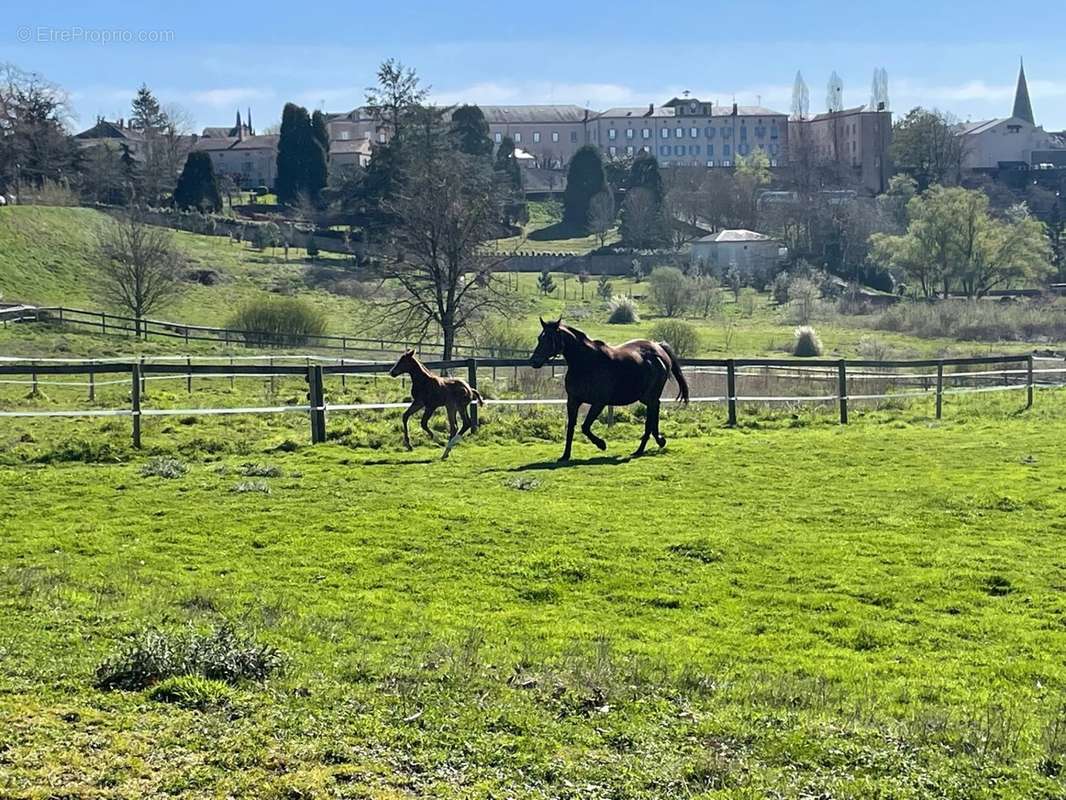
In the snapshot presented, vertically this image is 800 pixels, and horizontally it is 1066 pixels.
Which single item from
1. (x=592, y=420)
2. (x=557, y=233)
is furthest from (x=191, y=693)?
(x=557, y=233)

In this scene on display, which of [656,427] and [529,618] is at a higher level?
[656,427]

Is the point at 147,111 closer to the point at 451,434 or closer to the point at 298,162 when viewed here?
the point at 298,162

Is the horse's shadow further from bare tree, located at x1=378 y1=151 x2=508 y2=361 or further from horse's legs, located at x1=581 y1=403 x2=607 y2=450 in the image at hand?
bare tree, located at x1=378 y1=151 x2=508 y2=361

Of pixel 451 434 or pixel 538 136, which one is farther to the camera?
pixel 538 136

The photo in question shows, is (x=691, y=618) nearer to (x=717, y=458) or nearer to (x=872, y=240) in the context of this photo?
(x=717, y=458)

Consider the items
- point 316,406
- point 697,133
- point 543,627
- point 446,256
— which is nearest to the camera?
point 543,627

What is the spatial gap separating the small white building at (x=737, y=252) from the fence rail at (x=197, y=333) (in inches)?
2127

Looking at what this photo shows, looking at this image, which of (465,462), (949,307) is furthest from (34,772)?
(949,307)

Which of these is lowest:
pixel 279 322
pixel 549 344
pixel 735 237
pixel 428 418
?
pixel 428 418

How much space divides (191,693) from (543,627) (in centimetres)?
300

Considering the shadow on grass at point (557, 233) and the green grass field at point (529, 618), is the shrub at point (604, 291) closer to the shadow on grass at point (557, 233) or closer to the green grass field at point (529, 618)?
the shadow on grass at point (557, 233)

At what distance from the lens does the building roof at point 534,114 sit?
183 metres

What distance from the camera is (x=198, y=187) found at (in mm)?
100812

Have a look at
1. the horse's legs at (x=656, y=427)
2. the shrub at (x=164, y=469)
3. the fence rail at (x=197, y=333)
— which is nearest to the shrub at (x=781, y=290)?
the fence rail at (x=197, y=333)
